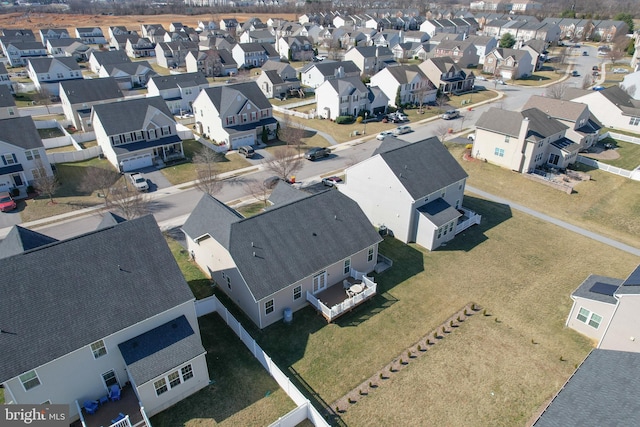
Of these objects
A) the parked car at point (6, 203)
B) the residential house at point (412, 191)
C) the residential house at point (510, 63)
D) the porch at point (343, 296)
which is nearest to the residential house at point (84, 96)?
the parked car at point (6, 203)

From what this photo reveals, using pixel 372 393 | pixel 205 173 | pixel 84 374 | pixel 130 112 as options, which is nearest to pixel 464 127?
pixel 205 173

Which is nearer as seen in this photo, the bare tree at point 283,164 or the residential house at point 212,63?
the bare tree at point 283,164

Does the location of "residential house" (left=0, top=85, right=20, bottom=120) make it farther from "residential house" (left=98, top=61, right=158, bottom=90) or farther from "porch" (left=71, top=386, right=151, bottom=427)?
"porch" (left=71, top=386, right=151, bottom=427)

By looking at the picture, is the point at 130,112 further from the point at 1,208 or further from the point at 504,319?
the point at 504,319

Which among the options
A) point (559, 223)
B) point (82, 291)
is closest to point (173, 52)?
point (82, 291)

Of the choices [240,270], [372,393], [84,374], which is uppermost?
[240,270]

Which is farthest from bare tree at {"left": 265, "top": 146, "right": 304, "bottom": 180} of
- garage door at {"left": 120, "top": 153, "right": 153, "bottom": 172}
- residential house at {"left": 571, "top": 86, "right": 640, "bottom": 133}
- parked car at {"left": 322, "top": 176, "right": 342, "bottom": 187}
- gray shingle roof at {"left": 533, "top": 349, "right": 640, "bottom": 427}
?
residential house at {"left": 571, "top": 86, "right": 640, "bottom": 133}

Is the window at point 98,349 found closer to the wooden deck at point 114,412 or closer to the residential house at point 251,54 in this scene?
the wooden deck at point 114,412
